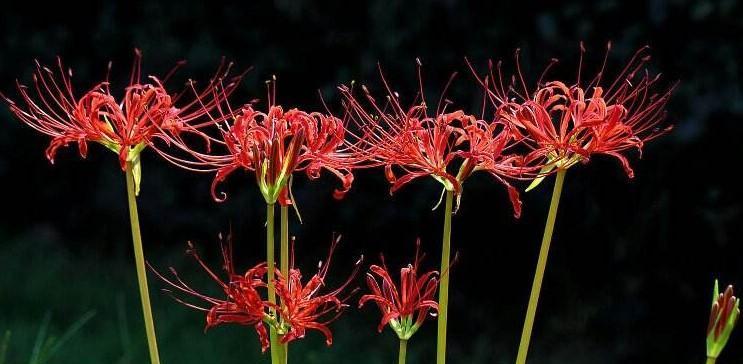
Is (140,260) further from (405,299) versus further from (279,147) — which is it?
(405,299)

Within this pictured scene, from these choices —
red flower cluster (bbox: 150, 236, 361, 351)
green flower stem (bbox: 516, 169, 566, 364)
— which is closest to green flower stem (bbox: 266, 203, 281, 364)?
red flower cluster (bbox: 150, 236, 361, 351)

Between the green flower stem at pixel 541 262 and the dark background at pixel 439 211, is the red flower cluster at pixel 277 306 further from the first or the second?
the dark background at pixel 439 211

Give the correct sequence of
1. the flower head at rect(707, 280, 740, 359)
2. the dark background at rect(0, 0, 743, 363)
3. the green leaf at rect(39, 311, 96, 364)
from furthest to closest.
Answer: the dark background at rect(0, 0, 743, 363), the green leaf at rect(39, 311, 96, 364), the flower head at rect(707, 280, 740, 359)

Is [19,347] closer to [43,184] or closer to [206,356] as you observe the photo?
[206,356]

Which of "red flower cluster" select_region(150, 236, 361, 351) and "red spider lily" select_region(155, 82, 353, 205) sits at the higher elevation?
"red spider lily" select_region(155, 82, 353, 205)

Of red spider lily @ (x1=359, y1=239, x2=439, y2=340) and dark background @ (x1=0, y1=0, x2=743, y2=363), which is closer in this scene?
red spider lily @ (x1=359, y1=239, x2=439, y2=340)

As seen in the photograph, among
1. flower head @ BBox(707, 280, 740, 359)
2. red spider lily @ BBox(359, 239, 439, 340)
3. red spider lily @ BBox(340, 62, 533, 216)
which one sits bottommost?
flower head @ BBox(707, 280, 740, 359)

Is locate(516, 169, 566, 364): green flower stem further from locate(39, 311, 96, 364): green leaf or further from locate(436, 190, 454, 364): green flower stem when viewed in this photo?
locate(39, 311, 96, 364): green leaf

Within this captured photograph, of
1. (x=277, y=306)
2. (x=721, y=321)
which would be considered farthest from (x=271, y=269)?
(x=721, y=321)

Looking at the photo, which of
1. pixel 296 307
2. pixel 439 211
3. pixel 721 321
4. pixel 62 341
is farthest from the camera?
pixel 439 211

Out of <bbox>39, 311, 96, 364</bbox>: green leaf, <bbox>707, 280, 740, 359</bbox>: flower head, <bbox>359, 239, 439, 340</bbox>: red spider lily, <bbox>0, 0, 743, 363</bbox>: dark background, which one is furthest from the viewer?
<bbox>0, 0, 743, 363</bbox>: dark background
